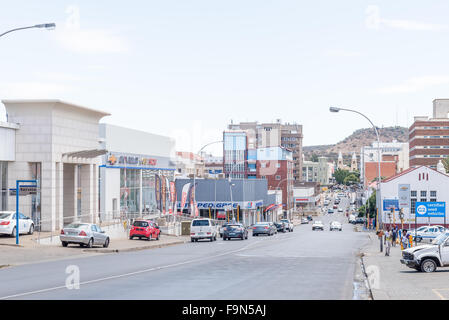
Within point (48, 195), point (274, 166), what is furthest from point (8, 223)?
point (274, 166)

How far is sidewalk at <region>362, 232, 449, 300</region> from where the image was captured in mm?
16047

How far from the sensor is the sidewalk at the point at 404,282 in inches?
632

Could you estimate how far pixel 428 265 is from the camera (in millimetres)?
23844

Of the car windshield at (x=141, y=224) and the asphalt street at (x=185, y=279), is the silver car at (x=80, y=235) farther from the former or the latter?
the car windshield at (x=141, y=224)

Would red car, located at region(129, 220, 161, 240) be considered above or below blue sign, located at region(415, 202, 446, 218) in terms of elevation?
below

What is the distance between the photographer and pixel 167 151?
8100 centimetres

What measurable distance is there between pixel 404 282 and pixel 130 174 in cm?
4875

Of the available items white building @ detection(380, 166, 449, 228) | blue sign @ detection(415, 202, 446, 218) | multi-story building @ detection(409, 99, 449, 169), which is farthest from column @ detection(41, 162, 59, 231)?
multi-story building @ detection(409, 99, 449, 169)

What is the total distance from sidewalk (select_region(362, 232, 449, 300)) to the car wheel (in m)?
0.21

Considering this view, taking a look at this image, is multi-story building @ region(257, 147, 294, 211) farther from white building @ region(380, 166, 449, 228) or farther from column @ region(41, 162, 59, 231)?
column @ region(41, 162, 59, 231)

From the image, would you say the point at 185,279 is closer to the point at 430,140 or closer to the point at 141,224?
the point at 141,224
